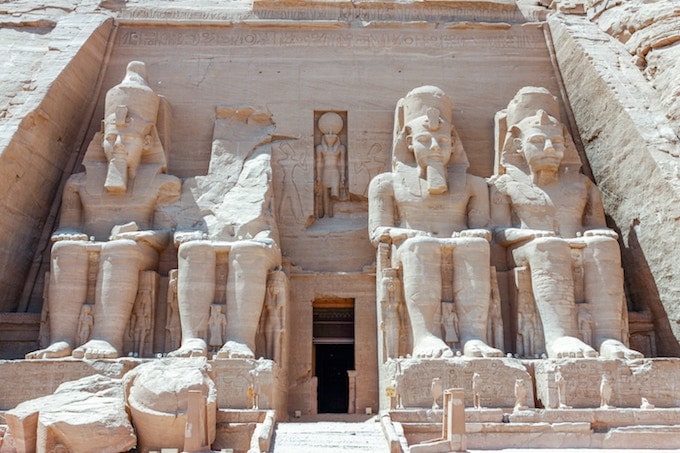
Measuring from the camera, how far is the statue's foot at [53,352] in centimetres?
739

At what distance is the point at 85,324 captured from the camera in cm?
779

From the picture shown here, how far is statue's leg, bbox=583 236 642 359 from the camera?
7762 mm

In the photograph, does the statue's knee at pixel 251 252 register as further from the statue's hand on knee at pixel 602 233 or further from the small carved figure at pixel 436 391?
the statue's hand on knee at pixel 602 233

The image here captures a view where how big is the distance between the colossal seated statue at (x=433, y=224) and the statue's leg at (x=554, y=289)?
0.51 m

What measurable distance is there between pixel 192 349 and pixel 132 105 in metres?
2.99

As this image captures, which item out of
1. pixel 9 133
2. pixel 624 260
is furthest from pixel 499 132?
pixel 9 133

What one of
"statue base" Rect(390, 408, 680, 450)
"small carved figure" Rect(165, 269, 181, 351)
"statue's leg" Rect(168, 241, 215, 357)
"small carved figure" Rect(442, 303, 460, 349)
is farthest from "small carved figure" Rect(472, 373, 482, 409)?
"small carved figure" Rect(165, 269, 181, 351)

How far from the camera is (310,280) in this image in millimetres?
8812

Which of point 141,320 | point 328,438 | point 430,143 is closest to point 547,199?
point 430,143

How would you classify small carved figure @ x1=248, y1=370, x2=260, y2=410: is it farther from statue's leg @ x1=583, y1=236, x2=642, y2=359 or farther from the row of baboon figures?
statue's leg @ x1=583, y1=236, x2=642, y2=359

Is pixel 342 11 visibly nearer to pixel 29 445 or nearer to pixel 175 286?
pixel 175 286

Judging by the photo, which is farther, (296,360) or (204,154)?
(204,154)

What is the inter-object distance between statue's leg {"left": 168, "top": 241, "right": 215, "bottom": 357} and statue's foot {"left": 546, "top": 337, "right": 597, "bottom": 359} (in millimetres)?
3350

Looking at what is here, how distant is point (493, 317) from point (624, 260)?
1.92 meters
